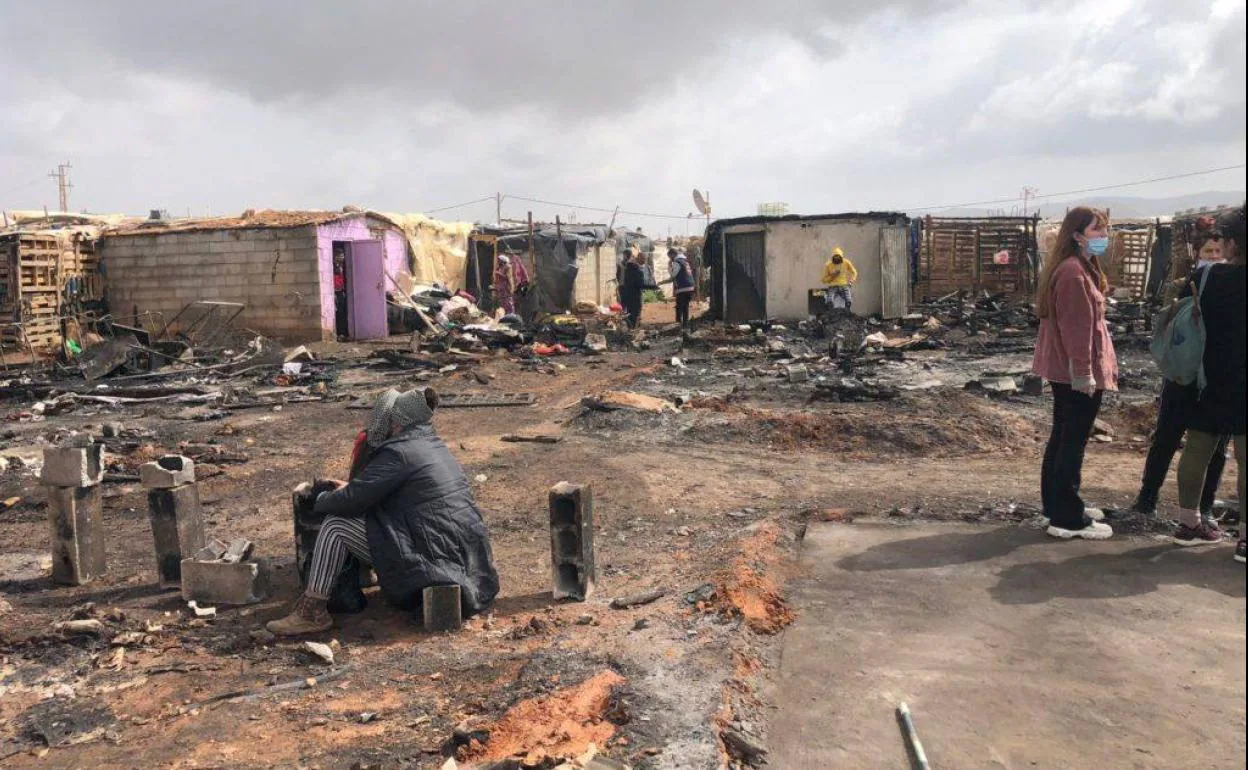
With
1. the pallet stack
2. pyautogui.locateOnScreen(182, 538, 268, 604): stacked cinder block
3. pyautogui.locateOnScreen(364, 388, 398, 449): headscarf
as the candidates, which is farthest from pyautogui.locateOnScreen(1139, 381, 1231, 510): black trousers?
the pallet stack

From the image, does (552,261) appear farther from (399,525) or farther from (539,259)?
(399,525)

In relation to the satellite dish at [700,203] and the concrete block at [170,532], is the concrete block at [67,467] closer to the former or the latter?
the concrete block at [170,532]

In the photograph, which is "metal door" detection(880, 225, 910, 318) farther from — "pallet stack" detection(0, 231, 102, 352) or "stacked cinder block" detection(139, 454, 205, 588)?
"stacked cinder block" detection(139, 454, 205, 588)

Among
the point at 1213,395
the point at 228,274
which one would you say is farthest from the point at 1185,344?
the point at 228,274

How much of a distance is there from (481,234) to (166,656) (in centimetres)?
2215

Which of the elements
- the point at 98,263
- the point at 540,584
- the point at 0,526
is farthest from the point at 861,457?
the point at 98,263

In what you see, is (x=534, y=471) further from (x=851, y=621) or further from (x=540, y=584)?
(x=851, y=621)

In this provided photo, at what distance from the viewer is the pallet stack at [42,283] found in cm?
1658

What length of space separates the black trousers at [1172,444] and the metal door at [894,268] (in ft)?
49.5

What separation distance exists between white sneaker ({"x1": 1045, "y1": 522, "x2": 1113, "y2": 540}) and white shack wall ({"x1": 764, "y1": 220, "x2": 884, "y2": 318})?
1560 cm

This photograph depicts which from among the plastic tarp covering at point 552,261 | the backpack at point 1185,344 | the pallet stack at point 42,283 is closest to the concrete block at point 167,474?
the backpack at point 1185,344

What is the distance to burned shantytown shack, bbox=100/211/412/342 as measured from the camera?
1862 cm

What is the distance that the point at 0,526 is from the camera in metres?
6.77

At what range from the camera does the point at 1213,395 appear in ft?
15.0
